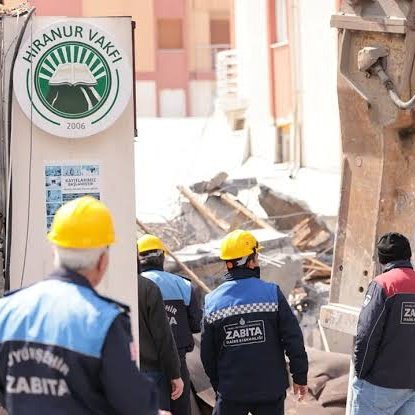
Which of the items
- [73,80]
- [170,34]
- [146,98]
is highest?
[170,34]

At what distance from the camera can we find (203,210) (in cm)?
1520

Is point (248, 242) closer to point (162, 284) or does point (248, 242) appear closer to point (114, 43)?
point (162, 284)

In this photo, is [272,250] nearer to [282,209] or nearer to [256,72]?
[282,209]

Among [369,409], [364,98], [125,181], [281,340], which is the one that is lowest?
[369,409]

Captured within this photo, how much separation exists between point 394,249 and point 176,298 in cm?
177

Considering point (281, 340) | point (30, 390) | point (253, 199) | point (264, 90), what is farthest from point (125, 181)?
point (264, 90)

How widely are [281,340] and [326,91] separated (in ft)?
53.1

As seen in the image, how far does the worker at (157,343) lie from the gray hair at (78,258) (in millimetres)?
2611

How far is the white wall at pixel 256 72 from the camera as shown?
26312 mm

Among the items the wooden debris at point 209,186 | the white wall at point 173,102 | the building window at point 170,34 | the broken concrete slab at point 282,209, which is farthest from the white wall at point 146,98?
the wooden debris at point 209,186

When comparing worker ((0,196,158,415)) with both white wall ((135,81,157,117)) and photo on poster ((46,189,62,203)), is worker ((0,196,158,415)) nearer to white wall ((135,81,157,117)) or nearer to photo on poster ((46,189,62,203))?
photo on poster ((46,189,62,203))

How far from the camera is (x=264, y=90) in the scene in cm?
2652

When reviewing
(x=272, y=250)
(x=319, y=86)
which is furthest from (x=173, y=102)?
(x=272, y=250)

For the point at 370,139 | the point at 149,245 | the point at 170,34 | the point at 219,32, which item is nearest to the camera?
the point at 370,139
